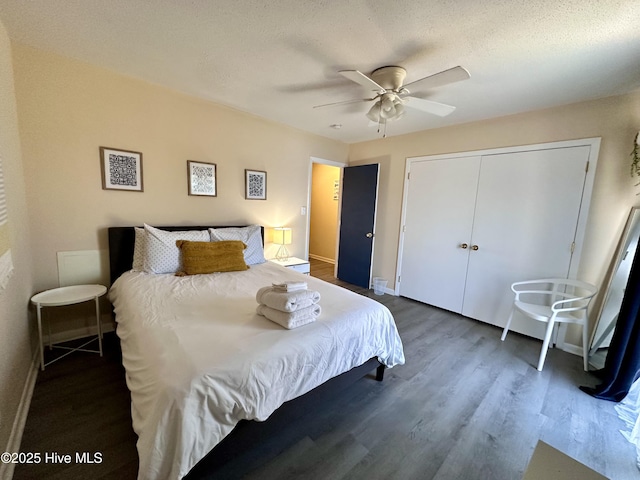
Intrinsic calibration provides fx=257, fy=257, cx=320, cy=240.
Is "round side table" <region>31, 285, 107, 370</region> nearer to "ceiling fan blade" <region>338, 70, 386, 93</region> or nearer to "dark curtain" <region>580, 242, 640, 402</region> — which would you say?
"ceiling fan blade" <region>338, 70, 386, 93</region>

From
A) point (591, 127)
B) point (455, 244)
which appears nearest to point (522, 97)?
point (591, 127)

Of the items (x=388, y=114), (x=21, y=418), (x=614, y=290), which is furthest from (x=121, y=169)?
(x=614, y=290)

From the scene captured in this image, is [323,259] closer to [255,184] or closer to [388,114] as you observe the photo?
[255,184]

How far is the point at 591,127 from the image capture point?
2436 mm

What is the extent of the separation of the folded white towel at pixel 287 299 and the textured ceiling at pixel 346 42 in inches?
65.1

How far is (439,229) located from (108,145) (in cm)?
387

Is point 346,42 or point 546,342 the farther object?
point 546,342

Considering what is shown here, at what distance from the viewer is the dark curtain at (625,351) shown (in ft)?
5.98

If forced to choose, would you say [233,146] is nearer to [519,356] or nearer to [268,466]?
[268,466]

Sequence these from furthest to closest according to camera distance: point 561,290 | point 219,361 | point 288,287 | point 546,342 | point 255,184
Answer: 1. point 255,184
2. point 561,290
3. point 546,342
4. point 288,287
5. point 219,361

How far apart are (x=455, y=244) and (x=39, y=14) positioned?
4.24 m

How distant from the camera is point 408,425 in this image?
167 centimetres

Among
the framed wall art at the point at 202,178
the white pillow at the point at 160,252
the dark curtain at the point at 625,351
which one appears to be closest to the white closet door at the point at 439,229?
the dark curtain at the point at 625,351

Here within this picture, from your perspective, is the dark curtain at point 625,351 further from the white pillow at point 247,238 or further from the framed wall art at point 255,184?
the framed wall art at point 255,184
